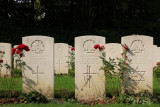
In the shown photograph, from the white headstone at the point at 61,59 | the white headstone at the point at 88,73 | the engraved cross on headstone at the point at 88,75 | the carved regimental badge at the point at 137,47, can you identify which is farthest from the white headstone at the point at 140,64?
the white headstone at the point at 61,59

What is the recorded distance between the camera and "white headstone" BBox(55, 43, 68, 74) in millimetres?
9522

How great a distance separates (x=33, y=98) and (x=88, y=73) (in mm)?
1642

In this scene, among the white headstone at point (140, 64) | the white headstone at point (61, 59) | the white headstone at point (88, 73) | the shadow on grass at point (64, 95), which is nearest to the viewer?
the shadow on grass at point (64, 95)

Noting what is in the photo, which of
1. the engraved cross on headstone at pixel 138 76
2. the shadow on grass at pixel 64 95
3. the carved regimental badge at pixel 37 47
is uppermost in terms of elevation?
the carved regimental badge at pixel 37 47

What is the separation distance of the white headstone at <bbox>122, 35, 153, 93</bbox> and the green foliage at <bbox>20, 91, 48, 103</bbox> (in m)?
2.45

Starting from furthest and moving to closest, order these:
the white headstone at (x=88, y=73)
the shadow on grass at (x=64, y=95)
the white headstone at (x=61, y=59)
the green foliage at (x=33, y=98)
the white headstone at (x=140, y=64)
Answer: the white headstone at (x=61, y=59), the white headstone at (x=140, y=64), the white headstone at (x=88, y=73), the shadow on grass at (x=64, y=95), the green foliage at (x=33, y=98)

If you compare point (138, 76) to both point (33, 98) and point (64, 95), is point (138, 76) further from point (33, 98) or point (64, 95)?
point (33, 98)

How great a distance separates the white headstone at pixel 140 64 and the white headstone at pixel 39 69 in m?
2.22

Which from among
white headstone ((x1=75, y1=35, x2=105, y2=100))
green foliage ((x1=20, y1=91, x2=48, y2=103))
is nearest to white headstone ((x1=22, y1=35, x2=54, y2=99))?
green foliage ((x1=20, y1=91, x2=48, y2=103))

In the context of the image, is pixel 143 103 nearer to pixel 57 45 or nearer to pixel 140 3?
pixel 57 45

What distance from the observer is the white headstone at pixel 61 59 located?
952 cm

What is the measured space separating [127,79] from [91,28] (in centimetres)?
1498

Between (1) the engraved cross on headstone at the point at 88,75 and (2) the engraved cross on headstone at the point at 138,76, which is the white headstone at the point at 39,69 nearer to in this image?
(1) the engraved cross on headstone at the point at 88,75

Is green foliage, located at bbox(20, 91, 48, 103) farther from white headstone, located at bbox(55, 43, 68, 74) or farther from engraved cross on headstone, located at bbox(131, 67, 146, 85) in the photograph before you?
white headstone, located at bbox(55, 43, 68, 74)
